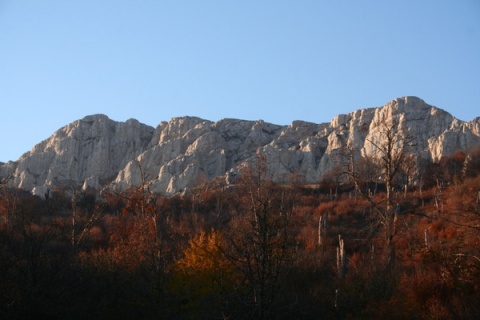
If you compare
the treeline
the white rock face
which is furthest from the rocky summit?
the treeline

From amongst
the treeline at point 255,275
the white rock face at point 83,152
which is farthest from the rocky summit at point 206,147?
the treeline at point 255,275

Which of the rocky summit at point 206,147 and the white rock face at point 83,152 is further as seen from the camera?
the white rock face at point 83,152

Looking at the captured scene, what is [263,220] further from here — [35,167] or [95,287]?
[35,167]

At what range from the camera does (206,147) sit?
81.1 meters

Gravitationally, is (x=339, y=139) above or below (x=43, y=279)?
above

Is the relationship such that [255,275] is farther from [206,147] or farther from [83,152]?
[83,152]

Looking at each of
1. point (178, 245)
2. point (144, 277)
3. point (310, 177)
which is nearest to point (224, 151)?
point (310, 177)

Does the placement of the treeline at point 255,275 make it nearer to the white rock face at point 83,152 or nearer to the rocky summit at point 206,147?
the rocky summit at point 206,147

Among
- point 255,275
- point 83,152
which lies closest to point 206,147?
point 83,152

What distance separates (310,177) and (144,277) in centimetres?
4833

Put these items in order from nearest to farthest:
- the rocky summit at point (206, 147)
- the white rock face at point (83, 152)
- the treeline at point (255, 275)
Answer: the treeline at point (255, 275) → the rocky summit at point (206, 147) → the white rock face at point (83, 152)

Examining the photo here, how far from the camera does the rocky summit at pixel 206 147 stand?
7125 centimetres

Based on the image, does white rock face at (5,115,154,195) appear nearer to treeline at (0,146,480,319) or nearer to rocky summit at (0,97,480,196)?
rocky summit at (0,97,480,196)

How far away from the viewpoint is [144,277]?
2648 centimetres
